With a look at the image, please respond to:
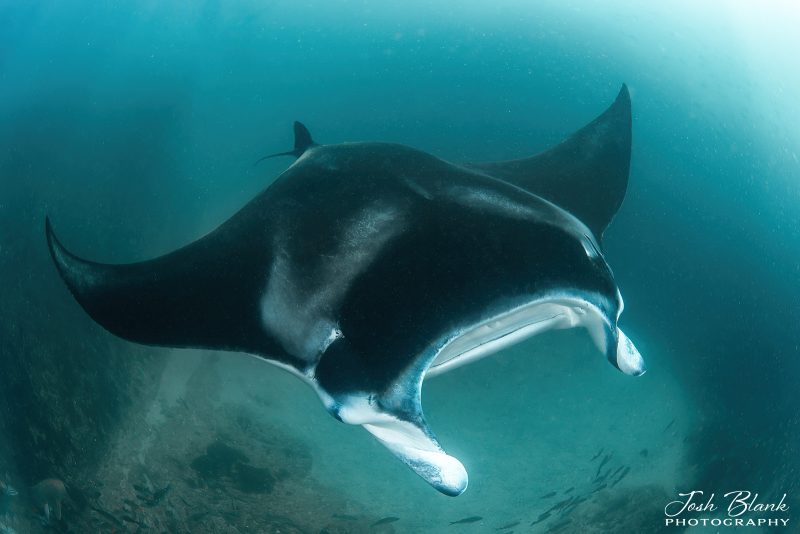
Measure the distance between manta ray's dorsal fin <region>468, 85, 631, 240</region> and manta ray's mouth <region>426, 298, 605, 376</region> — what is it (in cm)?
116

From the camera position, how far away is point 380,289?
2.24m

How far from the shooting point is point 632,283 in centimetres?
959

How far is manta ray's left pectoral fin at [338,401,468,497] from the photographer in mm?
1923

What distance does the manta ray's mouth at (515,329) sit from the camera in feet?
7.66

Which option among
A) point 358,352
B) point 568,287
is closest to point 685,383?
point 568,287

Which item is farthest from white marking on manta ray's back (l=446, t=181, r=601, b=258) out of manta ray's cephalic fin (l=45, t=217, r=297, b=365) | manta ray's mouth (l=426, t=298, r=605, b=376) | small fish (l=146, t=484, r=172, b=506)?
small fish (l=146, t=484, r=172, b=506)

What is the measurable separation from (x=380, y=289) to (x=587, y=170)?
9.16 ft

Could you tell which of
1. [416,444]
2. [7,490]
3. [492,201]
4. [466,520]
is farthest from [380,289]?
[7,490]

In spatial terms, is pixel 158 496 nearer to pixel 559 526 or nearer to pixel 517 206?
pixel 559 526

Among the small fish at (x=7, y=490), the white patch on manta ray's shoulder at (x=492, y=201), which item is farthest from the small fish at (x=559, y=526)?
the small fish at (x=7, y=490)

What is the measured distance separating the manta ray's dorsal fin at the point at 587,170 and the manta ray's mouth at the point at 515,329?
1.16m

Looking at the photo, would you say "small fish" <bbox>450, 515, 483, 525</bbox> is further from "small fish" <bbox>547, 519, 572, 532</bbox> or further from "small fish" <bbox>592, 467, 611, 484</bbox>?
"small fish" <bbox>592, 467, 611, 484</bbox>

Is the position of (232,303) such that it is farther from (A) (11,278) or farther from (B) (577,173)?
(A) (11,278)

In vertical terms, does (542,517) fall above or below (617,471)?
below
